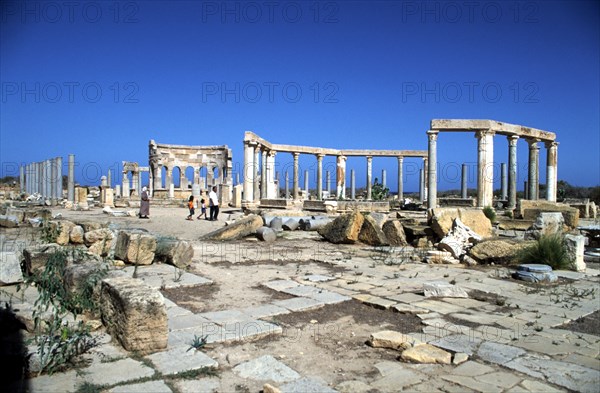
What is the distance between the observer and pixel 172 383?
10.7 feet

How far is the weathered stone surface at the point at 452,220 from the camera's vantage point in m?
11.1

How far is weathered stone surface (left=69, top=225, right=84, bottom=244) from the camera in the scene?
8.66m

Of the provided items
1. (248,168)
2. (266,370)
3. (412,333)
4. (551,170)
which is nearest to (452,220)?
(412,333)

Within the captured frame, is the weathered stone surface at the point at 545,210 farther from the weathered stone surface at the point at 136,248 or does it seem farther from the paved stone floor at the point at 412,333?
the weathered stone surface at the point at 136,248

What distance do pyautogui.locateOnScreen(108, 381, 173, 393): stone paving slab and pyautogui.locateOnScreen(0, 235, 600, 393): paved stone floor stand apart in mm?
12

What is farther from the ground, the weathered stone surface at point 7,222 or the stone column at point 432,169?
the stone column at point 432,169

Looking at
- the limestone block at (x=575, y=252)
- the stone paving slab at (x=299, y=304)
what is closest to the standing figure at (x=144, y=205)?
the stone paving slab at (x=299, y=304)

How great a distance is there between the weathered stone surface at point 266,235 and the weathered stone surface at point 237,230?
0.21 metres

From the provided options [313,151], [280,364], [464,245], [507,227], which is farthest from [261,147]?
[280,364]

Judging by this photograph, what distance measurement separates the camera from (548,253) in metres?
8.61

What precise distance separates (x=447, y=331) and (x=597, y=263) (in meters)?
7.00

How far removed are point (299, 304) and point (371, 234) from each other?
6.33 m

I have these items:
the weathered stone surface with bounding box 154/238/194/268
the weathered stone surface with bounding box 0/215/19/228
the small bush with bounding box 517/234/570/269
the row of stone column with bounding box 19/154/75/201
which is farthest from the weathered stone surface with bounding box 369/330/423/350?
the row of stone column with bounding box 19/154/75/201

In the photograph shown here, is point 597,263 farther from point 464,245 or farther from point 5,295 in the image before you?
point 5,295
